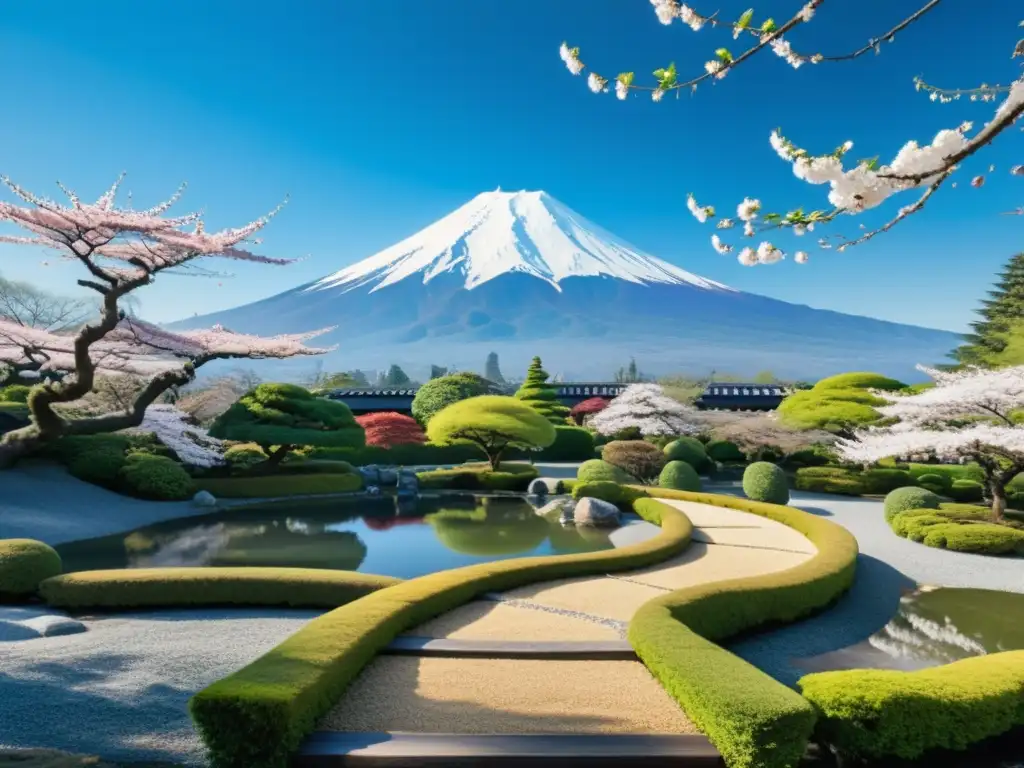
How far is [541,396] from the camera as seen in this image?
39938mm

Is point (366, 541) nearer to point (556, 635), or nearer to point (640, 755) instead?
point (556, 635)

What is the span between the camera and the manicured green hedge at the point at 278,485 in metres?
20.8

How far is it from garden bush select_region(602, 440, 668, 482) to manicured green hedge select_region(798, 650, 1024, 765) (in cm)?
1785

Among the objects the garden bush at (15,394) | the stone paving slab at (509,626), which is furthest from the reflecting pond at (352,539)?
the garden bush at (15,394)

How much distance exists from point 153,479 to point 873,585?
17590mm

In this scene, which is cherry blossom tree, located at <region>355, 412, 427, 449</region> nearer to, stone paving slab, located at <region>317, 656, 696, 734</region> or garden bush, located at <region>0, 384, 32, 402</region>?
garden bush, located at <region>0, 384, 32, 402</region>

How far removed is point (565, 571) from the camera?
35.0 ft

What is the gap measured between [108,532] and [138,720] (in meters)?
11.9

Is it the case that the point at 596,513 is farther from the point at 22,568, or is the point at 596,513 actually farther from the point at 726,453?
the point at 726,453

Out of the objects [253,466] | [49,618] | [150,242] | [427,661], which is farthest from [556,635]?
[253,466]

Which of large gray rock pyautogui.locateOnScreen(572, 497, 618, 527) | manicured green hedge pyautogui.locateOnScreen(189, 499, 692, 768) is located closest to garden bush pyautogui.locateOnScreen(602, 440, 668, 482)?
large gray rock pyautogui.locateOnScreen(572, 497, 618, 527)

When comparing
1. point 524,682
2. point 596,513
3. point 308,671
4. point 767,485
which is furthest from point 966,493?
point 308,671

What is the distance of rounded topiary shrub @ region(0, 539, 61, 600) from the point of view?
9648mm

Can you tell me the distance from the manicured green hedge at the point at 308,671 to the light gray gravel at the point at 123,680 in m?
0.58
